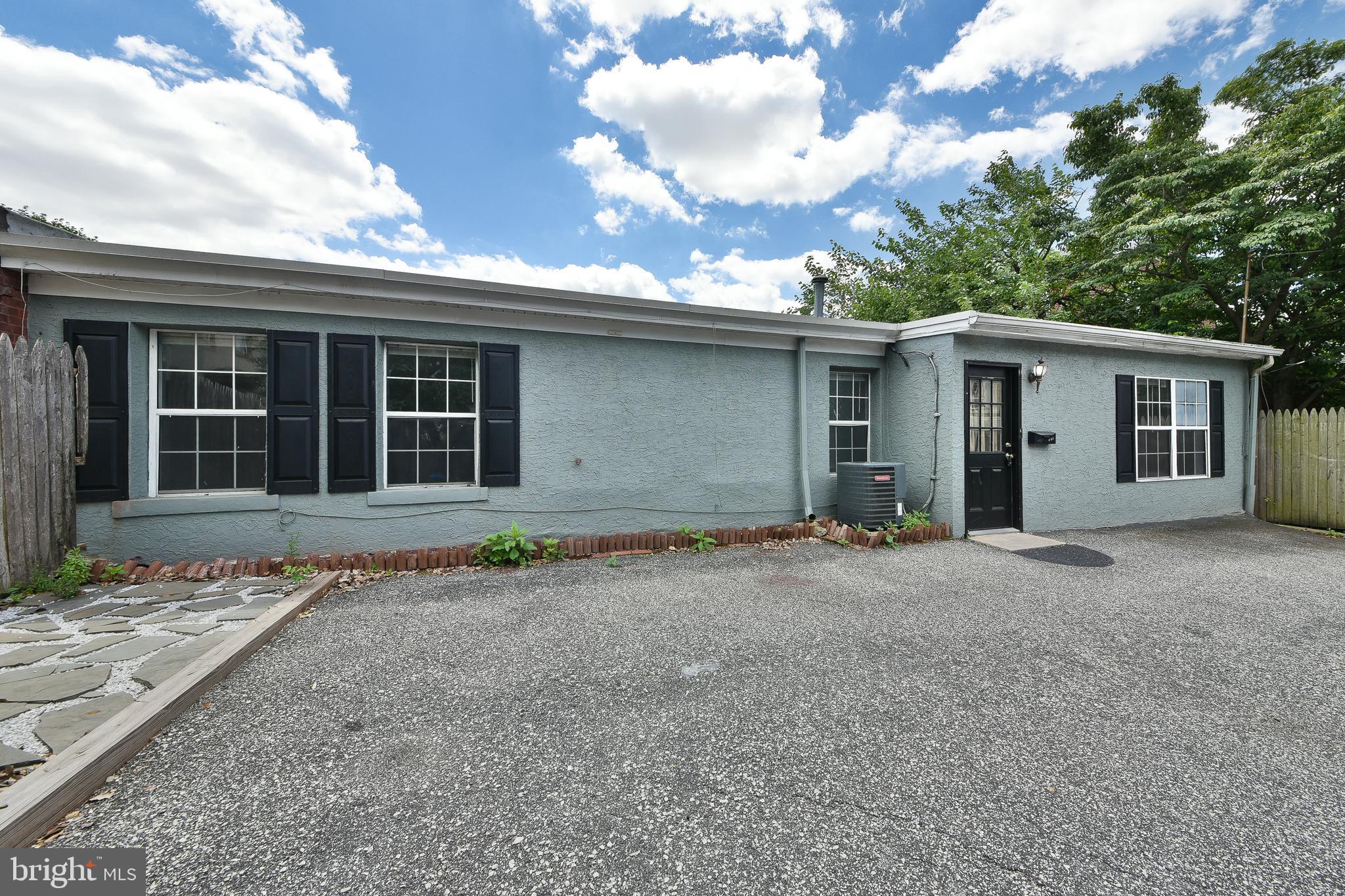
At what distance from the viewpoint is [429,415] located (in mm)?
5355

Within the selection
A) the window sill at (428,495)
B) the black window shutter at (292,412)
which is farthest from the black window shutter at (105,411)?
the window sill at (428,495)

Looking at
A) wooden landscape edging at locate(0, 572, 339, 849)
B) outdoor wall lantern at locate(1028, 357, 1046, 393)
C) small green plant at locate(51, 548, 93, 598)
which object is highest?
outdoor wall lantern at locate(1028, 357, 1046, 393)

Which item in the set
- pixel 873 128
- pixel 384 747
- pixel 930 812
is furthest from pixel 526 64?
pixel 930 812

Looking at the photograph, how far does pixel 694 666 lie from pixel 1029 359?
6.64m

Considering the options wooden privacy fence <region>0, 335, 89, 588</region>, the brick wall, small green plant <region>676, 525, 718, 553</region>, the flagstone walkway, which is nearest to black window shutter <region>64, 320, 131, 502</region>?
wooden privacy fence <region>0, 335, 89, 588</region>

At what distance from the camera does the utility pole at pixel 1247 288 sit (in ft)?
30.2

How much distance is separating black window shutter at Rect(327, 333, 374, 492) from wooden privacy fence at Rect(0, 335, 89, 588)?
1.71 metres

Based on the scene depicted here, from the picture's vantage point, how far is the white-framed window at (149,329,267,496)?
4.64 metres

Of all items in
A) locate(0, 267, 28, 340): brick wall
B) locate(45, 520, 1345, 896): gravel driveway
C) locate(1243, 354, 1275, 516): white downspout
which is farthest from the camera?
locate(1243, 354, 1275, 516): white downspout

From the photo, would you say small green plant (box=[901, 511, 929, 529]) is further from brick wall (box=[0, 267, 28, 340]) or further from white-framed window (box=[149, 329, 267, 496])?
brick wall (box=[0, 267, 28, 340])

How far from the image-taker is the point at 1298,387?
1055 cm

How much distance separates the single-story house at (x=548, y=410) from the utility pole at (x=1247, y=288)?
4.30 feet

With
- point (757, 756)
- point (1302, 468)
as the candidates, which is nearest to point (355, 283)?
point (757, 756)

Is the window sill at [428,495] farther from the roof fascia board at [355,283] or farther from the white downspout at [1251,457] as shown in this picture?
the white downspout at [1251,457]
